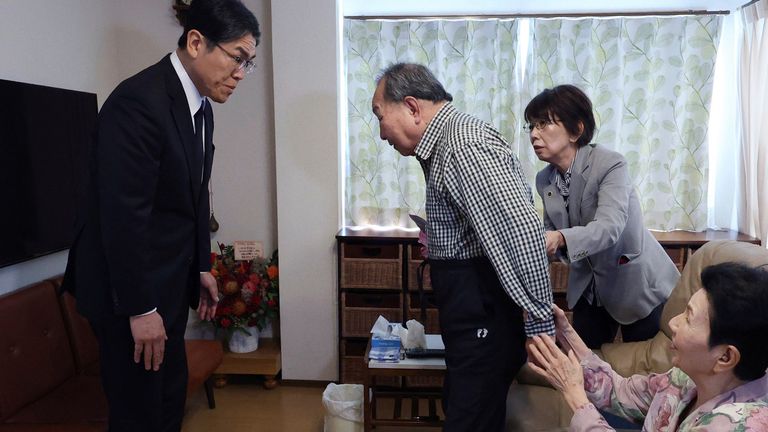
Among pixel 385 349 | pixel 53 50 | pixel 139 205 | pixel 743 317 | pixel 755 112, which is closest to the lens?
pixel 743 317

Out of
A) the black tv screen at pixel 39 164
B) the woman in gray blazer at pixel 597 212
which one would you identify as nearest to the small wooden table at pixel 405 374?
the woman in gray blazer at pixel 597 212

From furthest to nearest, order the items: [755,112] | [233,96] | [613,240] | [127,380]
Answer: [233,96], [755,112], [613,240], [127,380]

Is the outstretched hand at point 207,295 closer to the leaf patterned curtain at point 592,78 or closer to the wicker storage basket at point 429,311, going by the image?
the wicker storage basket at point 429,311

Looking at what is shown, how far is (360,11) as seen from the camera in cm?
311

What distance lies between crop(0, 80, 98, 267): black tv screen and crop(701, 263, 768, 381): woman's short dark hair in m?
2.28

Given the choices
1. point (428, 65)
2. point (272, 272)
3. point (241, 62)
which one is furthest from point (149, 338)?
point (428, 65)

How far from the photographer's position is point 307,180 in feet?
9.50

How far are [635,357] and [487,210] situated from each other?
100 centimetres

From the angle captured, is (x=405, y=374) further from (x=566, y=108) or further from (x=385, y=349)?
(x=566, y=108)

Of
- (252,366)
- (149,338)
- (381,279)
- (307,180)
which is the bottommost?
(252,366)

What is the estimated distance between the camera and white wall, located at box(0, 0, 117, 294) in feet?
7.28

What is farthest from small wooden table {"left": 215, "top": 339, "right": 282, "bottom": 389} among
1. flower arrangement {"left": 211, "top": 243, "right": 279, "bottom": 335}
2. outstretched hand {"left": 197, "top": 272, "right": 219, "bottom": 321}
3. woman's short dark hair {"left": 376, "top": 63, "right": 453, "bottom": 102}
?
woman's short dark hair {"left": 376, "top": 63, "right": 453, "bottom": 102}

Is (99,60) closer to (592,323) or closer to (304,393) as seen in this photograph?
(304,393)

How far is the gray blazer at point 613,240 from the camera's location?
5.80 feet
